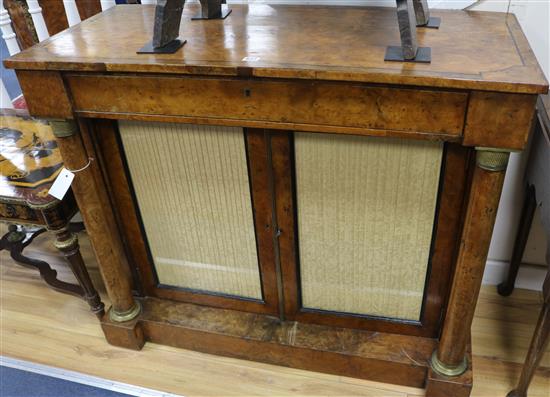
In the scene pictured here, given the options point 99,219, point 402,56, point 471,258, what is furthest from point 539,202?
point 99,219

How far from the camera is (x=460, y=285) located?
1.39 metres

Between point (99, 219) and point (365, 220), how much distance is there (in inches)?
30.7

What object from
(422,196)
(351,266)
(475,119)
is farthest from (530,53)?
(351,266)

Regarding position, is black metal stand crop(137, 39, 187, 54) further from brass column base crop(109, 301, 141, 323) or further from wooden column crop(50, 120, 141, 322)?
brass column base crop(109, 301, 141, 323)

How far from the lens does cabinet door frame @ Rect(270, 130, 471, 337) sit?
134 cm

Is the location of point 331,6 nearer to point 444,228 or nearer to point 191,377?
point 444,228

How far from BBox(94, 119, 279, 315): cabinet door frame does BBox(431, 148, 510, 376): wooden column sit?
52 centimetres

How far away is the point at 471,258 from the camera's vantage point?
133cm

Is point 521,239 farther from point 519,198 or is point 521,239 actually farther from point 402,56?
point 402,56

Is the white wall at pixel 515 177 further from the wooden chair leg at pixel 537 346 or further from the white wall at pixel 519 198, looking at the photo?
the wooden chair leg at pixel 537 346

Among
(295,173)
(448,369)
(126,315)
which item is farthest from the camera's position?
(126,315)

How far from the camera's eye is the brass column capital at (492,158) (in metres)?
1.16

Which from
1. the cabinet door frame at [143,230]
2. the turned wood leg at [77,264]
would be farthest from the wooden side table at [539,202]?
the turned wood leg at [77,264]

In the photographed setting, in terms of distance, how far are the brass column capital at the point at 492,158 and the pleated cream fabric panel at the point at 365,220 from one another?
0.13 meters
